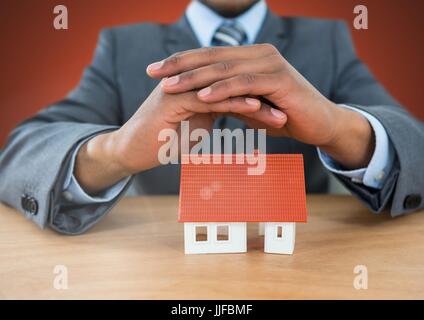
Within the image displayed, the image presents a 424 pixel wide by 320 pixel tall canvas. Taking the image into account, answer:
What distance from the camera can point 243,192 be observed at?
0.68 m

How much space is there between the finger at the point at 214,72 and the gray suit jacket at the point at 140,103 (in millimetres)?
214

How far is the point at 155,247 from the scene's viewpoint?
0.72m

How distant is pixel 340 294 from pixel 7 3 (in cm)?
80

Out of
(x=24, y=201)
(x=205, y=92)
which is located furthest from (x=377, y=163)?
(x=24, y=201)

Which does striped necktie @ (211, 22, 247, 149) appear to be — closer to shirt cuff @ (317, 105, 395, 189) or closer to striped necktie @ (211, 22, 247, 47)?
striped necktie @ (211, 22, 247, 47)

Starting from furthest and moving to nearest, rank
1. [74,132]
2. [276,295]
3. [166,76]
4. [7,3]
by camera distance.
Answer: [7,3] < [74,132] < [166,76] < [276,295]

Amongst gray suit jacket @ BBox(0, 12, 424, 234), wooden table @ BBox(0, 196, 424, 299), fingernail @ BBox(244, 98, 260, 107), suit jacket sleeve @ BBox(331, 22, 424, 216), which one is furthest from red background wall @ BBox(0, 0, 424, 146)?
fingernail @ BBox(244, 98, 260, 107)

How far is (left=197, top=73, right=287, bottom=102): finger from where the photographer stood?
25.6 inches

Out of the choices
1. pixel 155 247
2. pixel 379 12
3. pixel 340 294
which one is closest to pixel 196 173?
pixel 155 247

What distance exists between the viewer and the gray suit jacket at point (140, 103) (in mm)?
816

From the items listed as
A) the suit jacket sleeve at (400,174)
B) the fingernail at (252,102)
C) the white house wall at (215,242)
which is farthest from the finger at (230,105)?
the suit jacket sleeve at (400,174)

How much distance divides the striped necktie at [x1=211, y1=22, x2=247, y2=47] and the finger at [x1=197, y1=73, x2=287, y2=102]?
442 millimetres

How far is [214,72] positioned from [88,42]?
21.2 inches

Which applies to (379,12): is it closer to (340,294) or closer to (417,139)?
(417,139)
